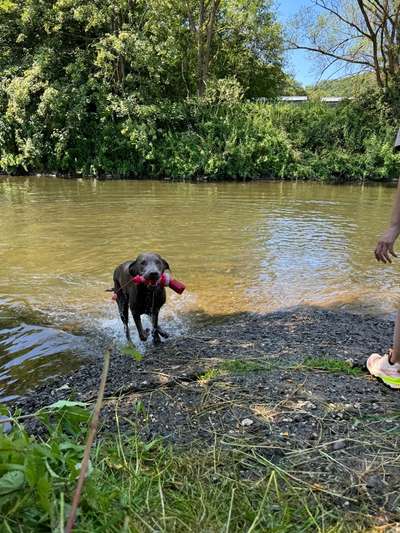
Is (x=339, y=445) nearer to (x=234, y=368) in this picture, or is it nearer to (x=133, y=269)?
(x=234, y=368)

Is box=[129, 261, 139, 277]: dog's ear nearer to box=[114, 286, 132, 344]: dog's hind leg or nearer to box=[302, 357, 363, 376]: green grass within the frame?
box=[114, 286, 132, 344]: dog's hind leg

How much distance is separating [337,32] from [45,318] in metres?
30.3

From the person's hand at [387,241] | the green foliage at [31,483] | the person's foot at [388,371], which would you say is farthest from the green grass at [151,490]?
the person's hand at [387,241]

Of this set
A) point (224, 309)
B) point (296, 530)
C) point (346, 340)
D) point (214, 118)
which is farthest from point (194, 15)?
point (296, 530)

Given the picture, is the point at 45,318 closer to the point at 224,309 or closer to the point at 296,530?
the point at 224,309

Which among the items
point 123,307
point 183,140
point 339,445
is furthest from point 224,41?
point 339,445

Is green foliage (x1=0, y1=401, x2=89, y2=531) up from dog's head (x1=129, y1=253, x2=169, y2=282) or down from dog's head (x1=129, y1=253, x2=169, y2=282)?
up

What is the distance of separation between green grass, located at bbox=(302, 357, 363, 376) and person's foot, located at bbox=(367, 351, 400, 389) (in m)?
0.19

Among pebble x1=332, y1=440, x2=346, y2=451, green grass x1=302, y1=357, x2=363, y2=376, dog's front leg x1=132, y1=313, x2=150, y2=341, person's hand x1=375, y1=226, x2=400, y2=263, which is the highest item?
person's hand x1=375, y1=226, x2=400, y2=263

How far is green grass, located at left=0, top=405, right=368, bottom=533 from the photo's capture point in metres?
1.79

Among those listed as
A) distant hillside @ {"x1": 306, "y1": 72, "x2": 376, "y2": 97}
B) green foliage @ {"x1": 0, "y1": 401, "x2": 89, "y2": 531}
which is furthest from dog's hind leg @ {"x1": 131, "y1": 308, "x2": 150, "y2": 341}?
distant hillside @ {"x1": 306, "y1": 72, "x2": 376, "y2": 97}

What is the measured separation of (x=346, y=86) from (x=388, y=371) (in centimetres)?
3084

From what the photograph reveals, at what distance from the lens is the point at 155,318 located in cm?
616

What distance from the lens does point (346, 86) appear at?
3086 cm
